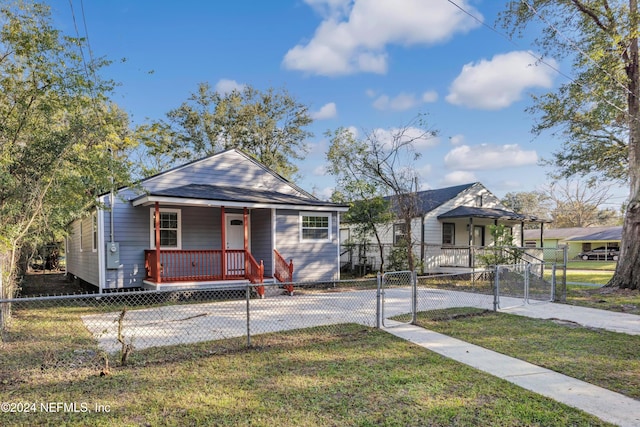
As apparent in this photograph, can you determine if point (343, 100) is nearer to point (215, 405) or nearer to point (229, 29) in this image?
point (229, 29)

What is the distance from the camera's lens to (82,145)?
699 cm

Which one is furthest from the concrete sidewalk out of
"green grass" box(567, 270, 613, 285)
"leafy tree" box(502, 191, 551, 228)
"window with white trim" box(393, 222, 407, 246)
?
"leafy tree" box(502, 191, 551, 228)

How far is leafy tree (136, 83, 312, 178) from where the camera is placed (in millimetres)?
26453

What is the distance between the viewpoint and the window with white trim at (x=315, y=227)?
43.0 feet

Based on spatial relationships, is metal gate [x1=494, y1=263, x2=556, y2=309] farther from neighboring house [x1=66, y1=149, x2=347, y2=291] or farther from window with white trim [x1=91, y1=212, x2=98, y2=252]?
window with white trim [x1=91, y1=212, x2=98, y2=252]

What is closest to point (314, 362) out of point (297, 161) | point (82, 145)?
point (82, 145)

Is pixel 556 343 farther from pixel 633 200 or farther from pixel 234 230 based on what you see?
pixel 234 230

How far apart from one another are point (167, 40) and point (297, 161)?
52.0ft

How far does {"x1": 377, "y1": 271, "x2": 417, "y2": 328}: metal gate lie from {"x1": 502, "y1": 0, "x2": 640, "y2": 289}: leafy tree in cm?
722

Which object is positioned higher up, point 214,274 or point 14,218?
point 14,218

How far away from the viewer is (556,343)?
5.77m

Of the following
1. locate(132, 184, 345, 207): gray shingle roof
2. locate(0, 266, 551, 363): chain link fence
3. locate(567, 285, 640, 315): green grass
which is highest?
locate(132, 184, 345, 207): gray shingle roof

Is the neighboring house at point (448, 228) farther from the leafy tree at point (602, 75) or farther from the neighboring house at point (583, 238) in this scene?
the neighboring house at point (583, 238)

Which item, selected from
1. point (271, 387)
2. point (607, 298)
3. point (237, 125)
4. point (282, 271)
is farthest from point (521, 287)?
point (237, 125)
